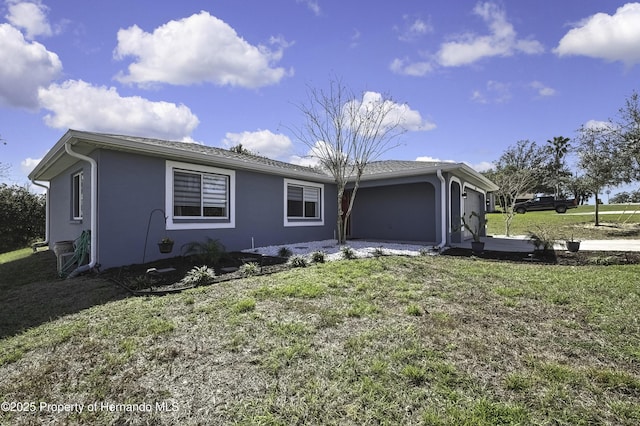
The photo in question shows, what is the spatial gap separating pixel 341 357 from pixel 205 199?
6689 mm

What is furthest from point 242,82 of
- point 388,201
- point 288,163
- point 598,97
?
point 598,97

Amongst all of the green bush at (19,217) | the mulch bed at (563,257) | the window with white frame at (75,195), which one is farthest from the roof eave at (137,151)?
the green bush at (19,217)

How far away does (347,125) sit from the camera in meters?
10.8

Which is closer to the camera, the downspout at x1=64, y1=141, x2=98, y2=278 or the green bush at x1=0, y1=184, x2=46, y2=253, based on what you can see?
the downspout at x1=64, y1=141, x2=98, y2=278

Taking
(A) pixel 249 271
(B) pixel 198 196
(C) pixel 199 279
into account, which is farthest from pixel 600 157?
(C) pixel 199 279

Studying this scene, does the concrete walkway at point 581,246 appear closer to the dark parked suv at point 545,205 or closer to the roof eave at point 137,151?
the roof eave at point 137,151

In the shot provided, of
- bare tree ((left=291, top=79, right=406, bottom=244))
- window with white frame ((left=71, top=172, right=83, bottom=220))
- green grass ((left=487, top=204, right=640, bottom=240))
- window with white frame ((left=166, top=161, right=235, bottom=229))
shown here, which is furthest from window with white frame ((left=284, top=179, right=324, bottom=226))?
green grass ((left=487, top=204, right=640, bottom=240))

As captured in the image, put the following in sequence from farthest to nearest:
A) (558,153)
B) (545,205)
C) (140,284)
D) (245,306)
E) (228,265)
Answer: (558,153) → (545,205) → (228,265) → (140,284) → (245,306)

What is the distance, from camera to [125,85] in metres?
9.20

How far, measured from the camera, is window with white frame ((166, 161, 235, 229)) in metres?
7.79

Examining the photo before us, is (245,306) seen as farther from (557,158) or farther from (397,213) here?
(557,158)

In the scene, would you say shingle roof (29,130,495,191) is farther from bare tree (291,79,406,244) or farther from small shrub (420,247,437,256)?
small shrub (420,247,437,256)

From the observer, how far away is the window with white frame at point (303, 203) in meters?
10.9

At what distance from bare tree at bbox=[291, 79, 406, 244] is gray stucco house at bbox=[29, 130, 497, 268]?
1033 mm
